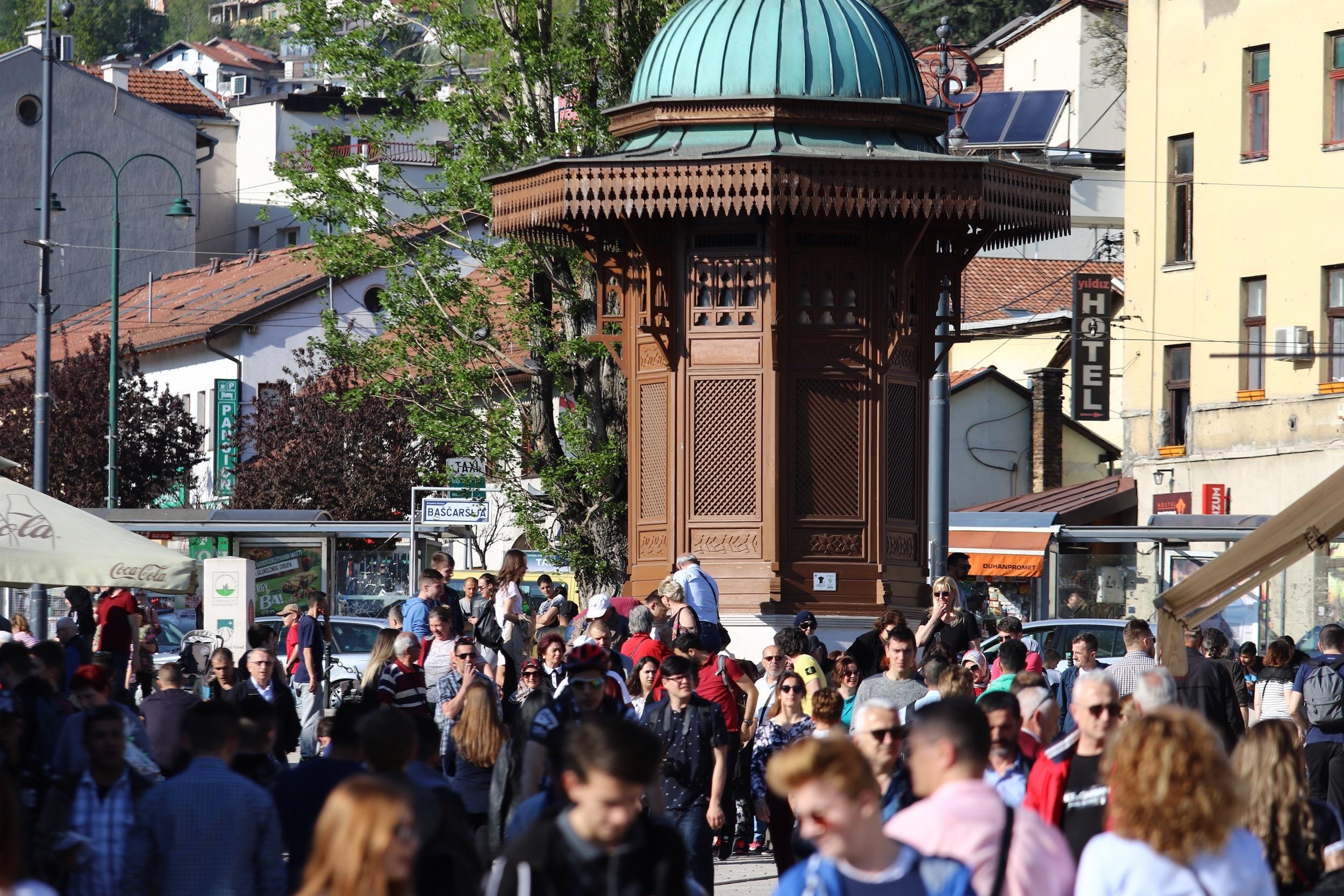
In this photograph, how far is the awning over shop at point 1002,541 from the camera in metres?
37.2

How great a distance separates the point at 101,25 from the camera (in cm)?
13500

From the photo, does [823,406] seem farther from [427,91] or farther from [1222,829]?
[1222,829]

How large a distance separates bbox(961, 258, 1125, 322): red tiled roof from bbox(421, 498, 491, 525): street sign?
84.1 ft

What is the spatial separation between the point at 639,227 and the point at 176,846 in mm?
14582

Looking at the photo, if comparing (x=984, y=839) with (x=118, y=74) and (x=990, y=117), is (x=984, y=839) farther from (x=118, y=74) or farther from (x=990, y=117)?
(x=118, y=74)

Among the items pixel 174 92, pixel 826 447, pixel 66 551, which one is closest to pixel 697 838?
pixel 66 551

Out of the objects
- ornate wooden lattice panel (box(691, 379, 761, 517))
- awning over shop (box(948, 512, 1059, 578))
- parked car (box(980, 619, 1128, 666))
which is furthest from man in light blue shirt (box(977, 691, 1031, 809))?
awning over shop (box(948, 512, 1059, 578))

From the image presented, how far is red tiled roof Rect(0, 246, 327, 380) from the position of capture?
2437 inches

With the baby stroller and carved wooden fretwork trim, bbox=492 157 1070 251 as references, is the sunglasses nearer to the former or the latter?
carved wooden fretwork trim, bbox=492 157 1070 251

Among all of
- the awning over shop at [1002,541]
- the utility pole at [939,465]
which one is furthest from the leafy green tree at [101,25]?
the utility pole at [939,465]

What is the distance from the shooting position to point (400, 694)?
13.7 m

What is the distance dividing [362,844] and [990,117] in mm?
54463

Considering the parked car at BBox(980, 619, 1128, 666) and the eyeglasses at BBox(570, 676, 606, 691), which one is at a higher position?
the eyeglasses at BBox(570, 676, 606, 691)

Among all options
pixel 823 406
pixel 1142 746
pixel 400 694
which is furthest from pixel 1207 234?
pixel 1142 746
